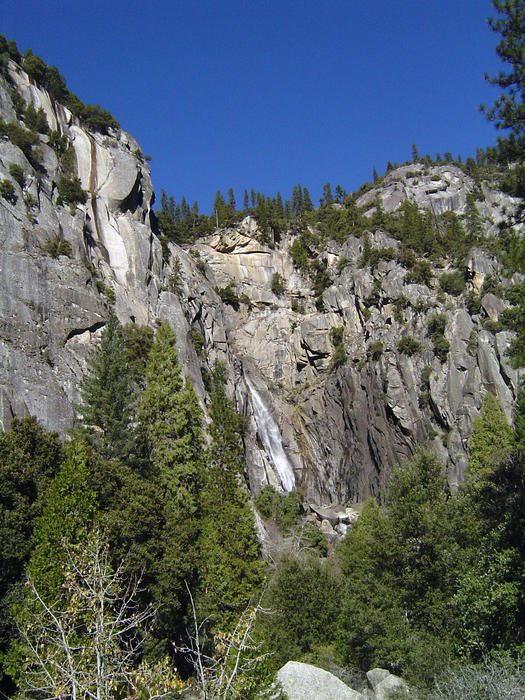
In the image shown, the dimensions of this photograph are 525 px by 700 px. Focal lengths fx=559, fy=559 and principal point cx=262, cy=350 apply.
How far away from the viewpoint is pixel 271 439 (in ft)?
204

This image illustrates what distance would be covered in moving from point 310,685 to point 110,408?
18.9m

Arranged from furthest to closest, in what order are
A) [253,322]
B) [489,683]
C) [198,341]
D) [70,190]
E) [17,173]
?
[253,322] < [198,341] < [70,190] < [17,173] < [489,683]

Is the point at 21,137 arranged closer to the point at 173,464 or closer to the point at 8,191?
the point at 8,191

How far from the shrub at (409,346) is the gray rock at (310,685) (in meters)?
50.9

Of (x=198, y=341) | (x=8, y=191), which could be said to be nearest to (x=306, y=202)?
(x=198, y=341)

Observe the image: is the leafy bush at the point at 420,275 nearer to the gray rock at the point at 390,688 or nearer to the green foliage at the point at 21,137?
the green foliage at the point at 21,137

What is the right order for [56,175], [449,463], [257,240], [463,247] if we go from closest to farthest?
[56,175], [449,463], [463,247], [257,240]

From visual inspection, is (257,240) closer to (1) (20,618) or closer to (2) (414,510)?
(2) (414,510)

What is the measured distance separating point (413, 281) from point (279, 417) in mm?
23340

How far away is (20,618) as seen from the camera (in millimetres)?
14703

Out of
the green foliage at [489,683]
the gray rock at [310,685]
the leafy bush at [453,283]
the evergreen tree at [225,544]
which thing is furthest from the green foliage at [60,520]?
the leafy bush at [453,283]

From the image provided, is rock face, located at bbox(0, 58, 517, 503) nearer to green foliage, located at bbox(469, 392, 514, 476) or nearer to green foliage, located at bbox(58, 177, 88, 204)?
green foliage, located at bbox(58, 177, 88, 204)

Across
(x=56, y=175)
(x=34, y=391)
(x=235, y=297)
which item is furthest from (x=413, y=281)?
(x=34, y=391)

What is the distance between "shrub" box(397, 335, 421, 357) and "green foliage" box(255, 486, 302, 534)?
21770 millimetres
